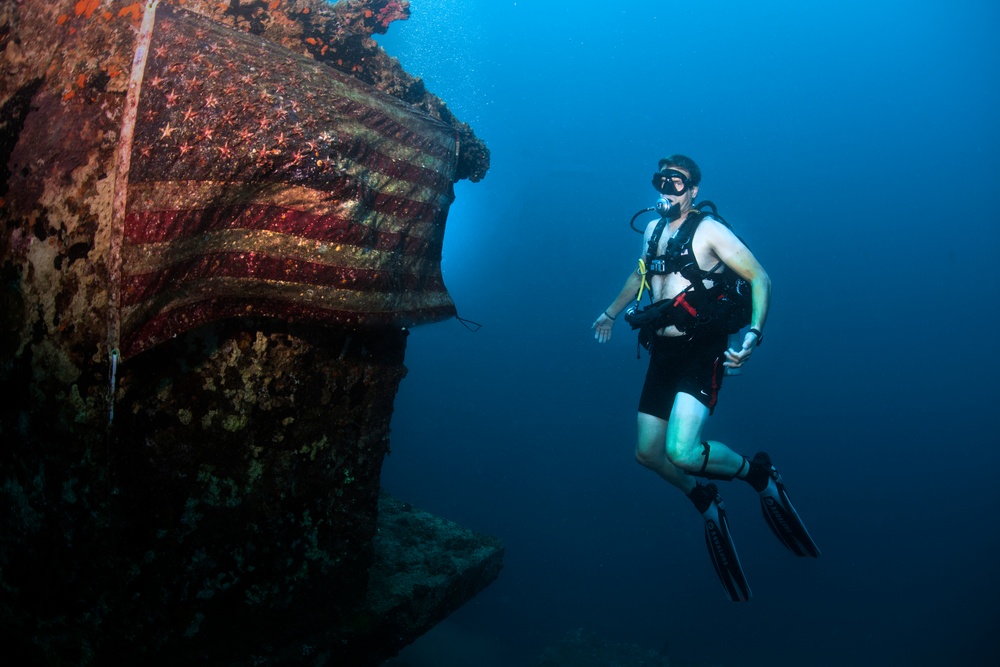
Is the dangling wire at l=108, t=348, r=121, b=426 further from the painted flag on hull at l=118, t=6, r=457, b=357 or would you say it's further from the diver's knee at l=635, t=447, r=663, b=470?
the diver's knee at l=635, t=447, r=663, b=470

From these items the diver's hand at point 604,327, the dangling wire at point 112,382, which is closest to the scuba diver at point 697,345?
the diver's hand at point 604,327

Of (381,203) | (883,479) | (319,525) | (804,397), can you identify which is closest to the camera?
(381,203)

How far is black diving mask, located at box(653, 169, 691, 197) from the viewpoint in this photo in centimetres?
446

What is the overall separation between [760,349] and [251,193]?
5230 centimetres

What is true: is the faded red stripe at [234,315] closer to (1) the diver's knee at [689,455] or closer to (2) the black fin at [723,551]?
(1) the diver's knee at [689,455]

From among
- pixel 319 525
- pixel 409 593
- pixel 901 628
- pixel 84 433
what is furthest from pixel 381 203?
pixel 901 628

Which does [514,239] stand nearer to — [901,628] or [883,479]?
[883,479]

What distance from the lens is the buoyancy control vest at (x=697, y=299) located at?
161 inches

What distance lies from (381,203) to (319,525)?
1467 millimetres

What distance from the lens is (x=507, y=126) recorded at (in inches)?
3051

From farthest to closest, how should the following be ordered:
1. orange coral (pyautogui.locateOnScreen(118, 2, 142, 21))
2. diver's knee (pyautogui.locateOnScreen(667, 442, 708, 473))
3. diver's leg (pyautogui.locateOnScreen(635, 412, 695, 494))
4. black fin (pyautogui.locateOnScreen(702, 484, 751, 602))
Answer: diver's leg (pyautogui.locateOnScreen(635, 412, 695, 494)), black fin (pyautogui.locateOnScreen(702, 484, 751, 602)), diver's knee (pyautogui.locateOnScreen(667, 442, 708, 473)), orange coral (pyautogui.locateOnScreen(118, 2, 142, 21))


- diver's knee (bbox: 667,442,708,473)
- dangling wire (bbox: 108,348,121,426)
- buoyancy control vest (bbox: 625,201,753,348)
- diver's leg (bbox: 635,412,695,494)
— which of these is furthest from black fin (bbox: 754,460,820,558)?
dangling wire (bbox: 108,348,121,426)

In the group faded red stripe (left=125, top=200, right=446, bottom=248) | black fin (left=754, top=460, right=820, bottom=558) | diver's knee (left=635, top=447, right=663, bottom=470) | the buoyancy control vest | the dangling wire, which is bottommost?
black fin (left=754, top=460, right=820, bottom=558)

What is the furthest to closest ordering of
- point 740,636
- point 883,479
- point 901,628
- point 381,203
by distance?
point 883,479, point 901,628, point 740,636, point 381,203
